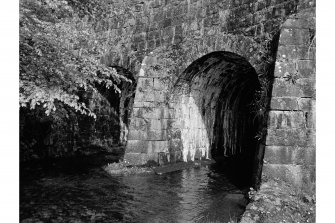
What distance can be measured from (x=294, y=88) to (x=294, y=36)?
1101 millimetres

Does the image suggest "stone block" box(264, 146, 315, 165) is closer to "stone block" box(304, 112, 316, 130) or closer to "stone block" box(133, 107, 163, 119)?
"stone block" box(304, 112, 316, 130)

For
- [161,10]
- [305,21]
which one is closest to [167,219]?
[305,21]

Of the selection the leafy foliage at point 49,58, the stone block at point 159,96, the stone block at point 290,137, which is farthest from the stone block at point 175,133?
the leafy foliage at point 49,58

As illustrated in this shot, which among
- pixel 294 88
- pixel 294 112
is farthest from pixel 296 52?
pixel 294 112

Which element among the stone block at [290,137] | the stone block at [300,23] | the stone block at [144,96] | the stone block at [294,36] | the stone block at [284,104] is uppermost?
the stone block at [300,23]

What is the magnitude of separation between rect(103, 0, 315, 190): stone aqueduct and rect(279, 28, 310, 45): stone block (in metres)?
0.02

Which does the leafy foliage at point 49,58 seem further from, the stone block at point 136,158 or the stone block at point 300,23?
the stone block at point 136,158

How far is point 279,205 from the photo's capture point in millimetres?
5461

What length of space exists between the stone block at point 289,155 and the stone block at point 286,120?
16.1 inches

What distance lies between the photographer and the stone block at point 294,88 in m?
6.25

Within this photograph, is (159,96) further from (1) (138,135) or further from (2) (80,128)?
(2) (80,128)

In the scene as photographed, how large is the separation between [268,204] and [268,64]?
348cm

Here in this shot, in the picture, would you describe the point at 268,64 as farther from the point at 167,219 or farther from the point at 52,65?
the point at 52,65

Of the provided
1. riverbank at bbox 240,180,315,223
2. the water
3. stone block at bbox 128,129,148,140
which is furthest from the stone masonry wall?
stone block at bbox 128,129,148,140
